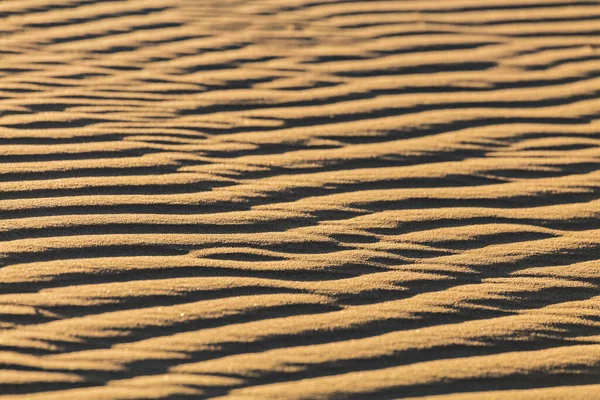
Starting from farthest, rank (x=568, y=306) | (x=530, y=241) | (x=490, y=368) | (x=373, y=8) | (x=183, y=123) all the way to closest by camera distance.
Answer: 1. (x=373, y=8)
2. (x=183, y=123)
3. (x=530, y=241)
4. (x=568, y=306)
5. (x=490, y=368)

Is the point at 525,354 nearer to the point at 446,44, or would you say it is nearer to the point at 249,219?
the point at 249,219

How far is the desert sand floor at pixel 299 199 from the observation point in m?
2.61

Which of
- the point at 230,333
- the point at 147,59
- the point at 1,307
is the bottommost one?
the point at 230,333

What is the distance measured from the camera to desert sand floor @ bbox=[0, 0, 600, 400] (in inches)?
103

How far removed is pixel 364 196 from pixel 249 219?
0.58 metres

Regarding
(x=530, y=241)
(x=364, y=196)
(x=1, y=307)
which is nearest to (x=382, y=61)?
(x=364, y=196)

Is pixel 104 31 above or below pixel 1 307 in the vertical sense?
above

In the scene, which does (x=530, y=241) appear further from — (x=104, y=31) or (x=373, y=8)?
(x=104, y=31)

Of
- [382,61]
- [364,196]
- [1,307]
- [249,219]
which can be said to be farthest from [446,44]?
[1,307]

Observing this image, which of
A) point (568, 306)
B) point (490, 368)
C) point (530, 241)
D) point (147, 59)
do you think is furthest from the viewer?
point (147, 59)

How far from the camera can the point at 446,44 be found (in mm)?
4484

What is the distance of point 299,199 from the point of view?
3.30 m

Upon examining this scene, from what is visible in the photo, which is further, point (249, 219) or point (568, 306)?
point (249, 219)

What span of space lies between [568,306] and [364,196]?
1.04 m
